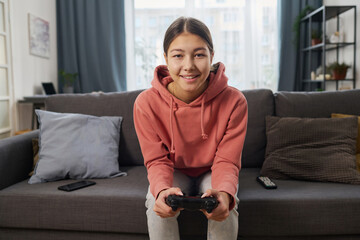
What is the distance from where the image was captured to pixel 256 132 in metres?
1.82

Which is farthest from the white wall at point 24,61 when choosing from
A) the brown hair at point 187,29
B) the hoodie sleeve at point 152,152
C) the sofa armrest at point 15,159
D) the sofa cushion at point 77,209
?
the brown hair at point 187,29

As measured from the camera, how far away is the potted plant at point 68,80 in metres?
4.12

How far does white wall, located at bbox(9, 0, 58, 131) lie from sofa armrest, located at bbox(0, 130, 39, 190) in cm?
186

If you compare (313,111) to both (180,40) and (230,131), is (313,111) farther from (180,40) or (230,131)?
(180,40)

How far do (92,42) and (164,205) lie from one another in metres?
3.80

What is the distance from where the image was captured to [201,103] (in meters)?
1.36

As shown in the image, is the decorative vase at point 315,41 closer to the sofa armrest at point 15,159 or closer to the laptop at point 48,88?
the laptop at point 48,88

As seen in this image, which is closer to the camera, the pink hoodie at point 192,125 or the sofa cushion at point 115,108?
the pink hoodie at point 192,125

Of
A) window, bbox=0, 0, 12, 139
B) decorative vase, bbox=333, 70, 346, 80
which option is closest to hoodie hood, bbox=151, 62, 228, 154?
window, bbox=0, 0, 12, 139

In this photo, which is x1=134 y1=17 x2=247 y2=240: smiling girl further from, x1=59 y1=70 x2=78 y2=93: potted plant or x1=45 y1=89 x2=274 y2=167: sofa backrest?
x1=59 y1=70 x2=78 y2=93: potted plant

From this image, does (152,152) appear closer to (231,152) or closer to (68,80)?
(231,152)

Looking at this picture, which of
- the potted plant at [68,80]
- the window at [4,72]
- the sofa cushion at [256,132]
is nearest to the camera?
the sofa cushion at [256,132]

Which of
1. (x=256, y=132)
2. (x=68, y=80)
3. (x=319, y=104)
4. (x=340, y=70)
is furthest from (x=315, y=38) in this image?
(x=68, y=80)

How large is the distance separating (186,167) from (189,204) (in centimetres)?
41
